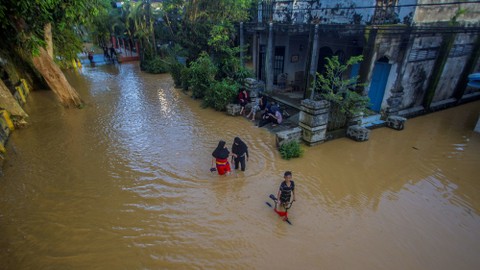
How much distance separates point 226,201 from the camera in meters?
6.50

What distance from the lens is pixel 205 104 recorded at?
13.3 m

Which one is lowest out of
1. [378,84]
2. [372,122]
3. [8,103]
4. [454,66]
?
[372,122]

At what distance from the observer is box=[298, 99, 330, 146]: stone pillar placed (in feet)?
28.8

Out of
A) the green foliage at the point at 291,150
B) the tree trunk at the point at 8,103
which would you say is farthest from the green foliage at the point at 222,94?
the tree trunk at the point at 8,103

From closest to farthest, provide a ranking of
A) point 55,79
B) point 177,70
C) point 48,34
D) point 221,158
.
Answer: point 221,158 < point 48,34 < point 55,79 < point 177,70

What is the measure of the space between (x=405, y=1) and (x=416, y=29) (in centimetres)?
157

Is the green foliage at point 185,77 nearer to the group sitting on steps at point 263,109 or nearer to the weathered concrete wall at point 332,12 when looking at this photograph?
the group sitting on steps at point 263,109

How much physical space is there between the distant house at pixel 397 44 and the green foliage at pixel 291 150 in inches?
174

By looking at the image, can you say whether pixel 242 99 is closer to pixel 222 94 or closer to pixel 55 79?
pixel 222 94

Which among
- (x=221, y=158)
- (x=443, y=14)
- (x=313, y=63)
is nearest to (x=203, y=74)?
(x=313, y=63)

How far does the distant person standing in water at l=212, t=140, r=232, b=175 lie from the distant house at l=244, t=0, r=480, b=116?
6620 mm

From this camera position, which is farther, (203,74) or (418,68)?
(203,74)

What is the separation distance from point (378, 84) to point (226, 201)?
9.27 meters

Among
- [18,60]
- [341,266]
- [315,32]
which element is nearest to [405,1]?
[315,32]
